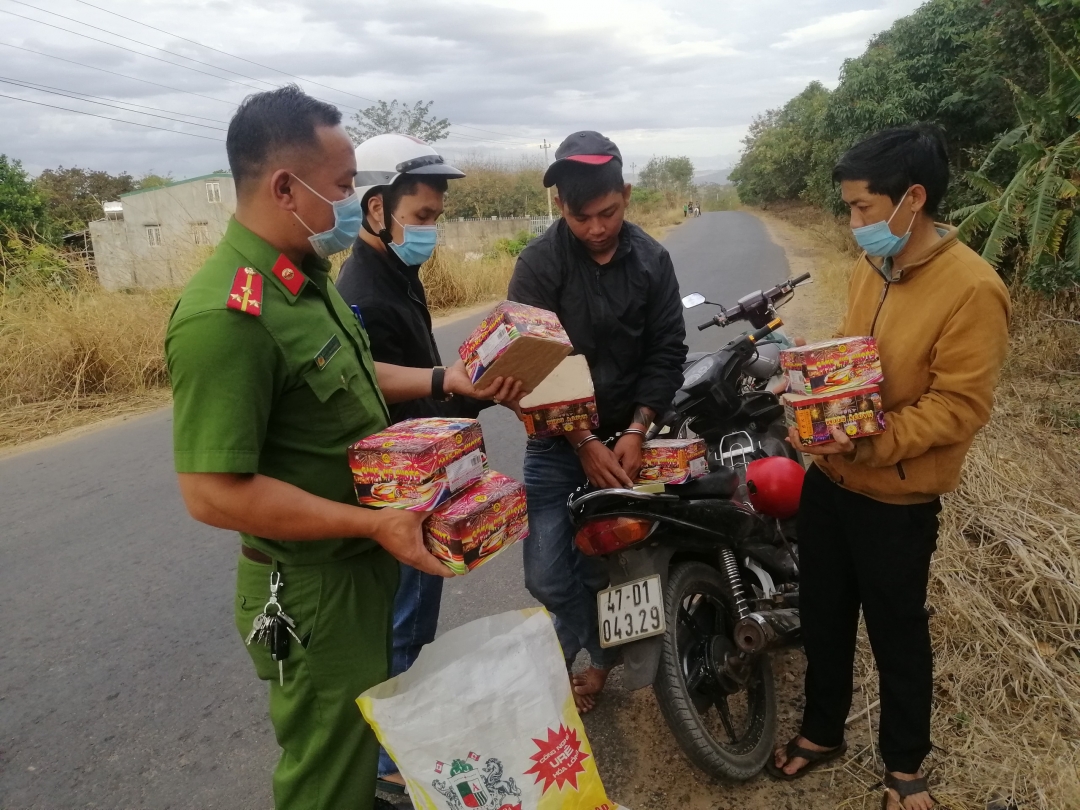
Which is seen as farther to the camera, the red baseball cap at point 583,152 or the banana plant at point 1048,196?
the banana plant at point 1048,196

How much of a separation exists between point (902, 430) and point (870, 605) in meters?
0.57

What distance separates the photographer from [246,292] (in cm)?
138

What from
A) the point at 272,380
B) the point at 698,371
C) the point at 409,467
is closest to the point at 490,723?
the point at 409,467

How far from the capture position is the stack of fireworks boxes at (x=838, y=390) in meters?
1.86

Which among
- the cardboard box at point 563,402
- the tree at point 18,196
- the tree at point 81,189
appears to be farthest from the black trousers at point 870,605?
the tree at point 81,189

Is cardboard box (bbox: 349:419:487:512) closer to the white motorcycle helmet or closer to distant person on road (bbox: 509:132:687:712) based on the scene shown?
distant person on road (bbox: 509:132:687:712)

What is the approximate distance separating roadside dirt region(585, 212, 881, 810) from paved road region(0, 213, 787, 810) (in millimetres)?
967

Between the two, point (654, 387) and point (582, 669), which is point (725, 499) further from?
point (582, 669)

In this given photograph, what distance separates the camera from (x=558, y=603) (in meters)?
2.54

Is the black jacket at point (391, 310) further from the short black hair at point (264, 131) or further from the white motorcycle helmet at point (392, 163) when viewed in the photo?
the short black hair at point (264, 131)

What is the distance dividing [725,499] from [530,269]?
0.99 m

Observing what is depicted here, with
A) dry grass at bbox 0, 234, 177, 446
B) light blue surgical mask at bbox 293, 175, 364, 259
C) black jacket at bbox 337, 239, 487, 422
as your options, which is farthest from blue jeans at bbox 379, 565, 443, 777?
dry grass at bbox 0, 234, 177, 446

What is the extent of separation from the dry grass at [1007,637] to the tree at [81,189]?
3297 cm

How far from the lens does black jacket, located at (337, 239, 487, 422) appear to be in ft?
7.27
